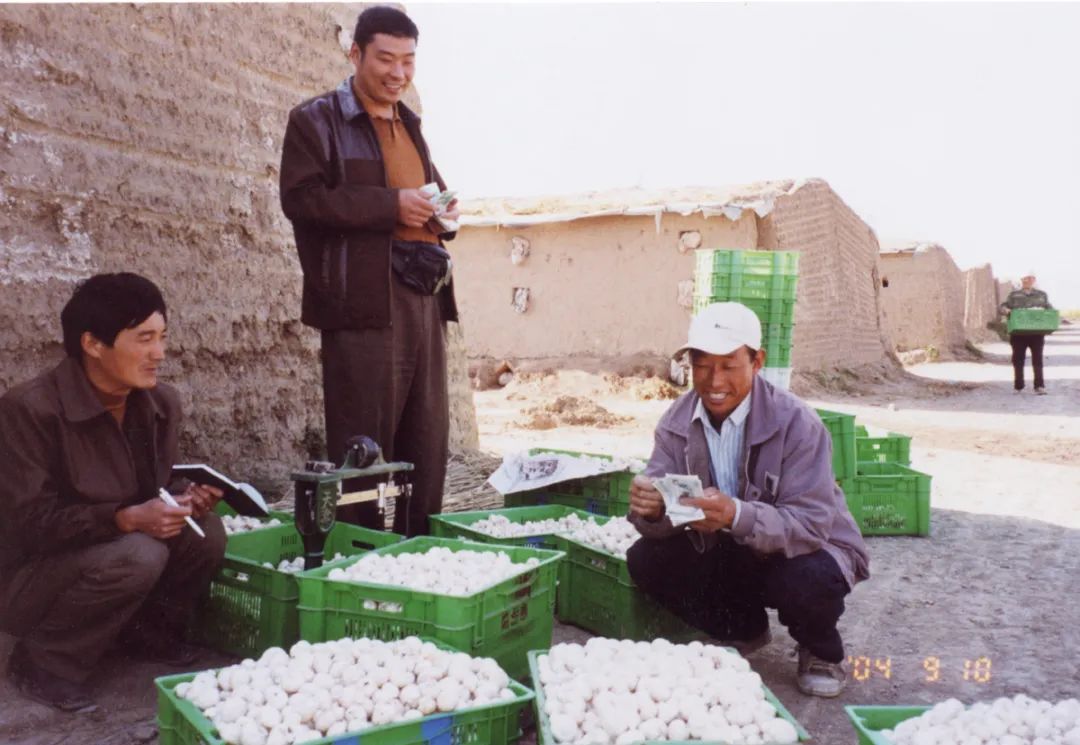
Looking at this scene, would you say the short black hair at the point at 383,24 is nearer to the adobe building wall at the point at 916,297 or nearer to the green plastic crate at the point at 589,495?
the green plastic crate at the point at 589,495

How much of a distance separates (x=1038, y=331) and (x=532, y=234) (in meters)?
8.07

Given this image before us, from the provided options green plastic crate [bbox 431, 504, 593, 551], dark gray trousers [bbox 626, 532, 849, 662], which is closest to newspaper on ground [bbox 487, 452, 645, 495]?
green plastic crate [bbox 431, 504, 593, 551]

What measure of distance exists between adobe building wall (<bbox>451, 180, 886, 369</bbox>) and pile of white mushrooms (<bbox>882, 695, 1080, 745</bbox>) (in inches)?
436

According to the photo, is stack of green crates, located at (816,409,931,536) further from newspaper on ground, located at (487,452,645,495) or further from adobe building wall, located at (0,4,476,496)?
adobe building wall, located at (0,4,476,496)

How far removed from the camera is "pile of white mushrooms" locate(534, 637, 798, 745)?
2.26 metres

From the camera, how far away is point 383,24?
359cm

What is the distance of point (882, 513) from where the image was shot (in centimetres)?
566

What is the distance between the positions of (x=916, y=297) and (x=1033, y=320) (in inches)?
389

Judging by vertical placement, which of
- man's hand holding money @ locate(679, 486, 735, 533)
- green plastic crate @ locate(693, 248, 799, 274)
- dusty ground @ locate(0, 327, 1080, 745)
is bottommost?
A: dusty ground @ locate(0, 327, 1080, 745)


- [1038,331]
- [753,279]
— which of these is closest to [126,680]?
[753,279]

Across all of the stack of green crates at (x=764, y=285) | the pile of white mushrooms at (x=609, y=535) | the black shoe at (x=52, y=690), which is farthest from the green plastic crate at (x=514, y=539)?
the stack of green crates at (x=764, y=285)

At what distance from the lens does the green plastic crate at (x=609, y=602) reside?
11.5 feet

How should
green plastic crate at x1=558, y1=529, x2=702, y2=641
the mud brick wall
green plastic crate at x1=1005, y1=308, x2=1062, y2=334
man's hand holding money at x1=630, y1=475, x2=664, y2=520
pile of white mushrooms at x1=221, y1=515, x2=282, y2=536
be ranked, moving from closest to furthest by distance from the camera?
man's hand holding money at x1=630, y1=475, x2=664, y2=520 → green plastic crate at x1=558, y1=529, x2=702, y2=641 → pile of white mushrooms at x1=221, y1=515, x2=282, y2=536 → the mud brick wall → green plastic crate at x1=1005, y1=308, x2=1062, y2=334

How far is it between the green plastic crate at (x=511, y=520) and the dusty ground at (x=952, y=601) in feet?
1.37
